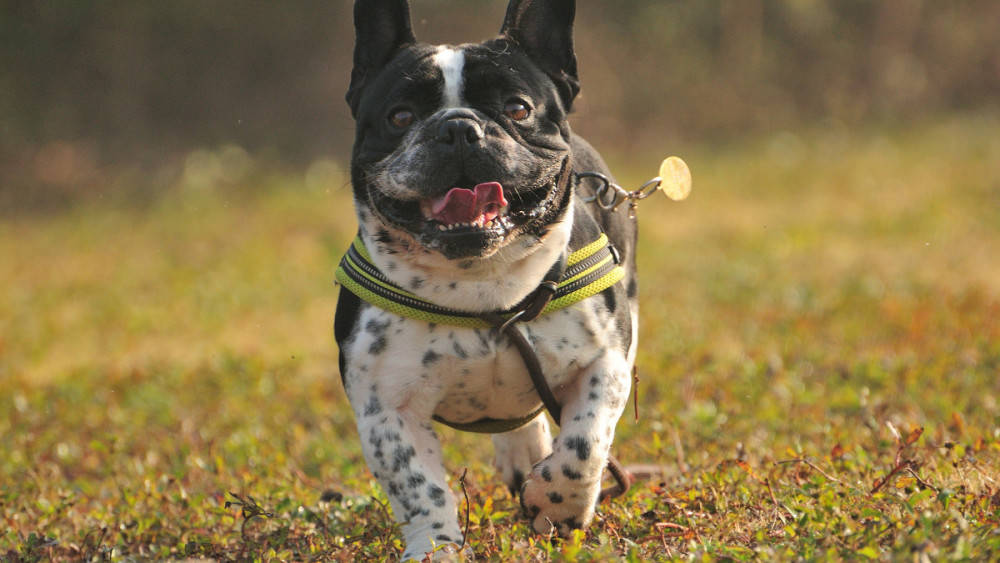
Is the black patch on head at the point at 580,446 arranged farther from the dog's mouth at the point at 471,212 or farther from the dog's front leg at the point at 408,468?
the dog's mouth at the point at 471,212

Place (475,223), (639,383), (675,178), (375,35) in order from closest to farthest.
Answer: (475,223) < (375,35) < (675,178) < (639,383)

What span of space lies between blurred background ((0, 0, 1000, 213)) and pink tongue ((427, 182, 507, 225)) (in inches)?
463

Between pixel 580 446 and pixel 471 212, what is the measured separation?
0.80 m

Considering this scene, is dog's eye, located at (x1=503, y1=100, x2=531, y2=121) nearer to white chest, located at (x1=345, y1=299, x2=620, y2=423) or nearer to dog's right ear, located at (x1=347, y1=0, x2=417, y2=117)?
dog's right ear, located at (x1=347, y1=0, x2=417, y2=117)

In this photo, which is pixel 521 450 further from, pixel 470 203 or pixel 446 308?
pixel 470 203

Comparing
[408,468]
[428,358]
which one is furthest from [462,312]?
[408,468]

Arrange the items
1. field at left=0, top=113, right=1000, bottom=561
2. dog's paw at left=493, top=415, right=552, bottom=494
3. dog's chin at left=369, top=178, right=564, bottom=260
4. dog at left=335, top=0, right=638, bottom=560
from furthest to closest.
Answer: dog's paw at left=493, top=415, right=552, bottom=494 → field at left=0, top=113, right=1000, bottom=561 → dog at left=335, top=0, right=638, bottom=560 → dog's chin at left=369, top=178, right=564, bottom=260

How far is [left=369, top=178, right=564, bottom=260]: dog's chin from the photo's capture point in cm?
340

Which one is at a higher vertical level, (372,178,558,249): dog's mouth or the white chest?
(372,178,558,249): dog's mouth

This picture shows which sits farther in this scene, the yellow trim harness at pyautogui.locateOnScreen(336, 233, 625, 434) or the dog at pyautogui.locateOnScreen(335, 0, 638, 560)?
the yellow trim harness at pyautogui.locateOnScreen(336, 233, 625, 434)

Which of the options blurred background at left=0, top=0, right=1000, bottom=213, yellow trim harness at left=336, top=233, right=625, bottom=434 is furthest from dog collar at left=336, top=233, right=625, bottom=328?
blurred background at left=0, top=0, right=1000, bottom=213

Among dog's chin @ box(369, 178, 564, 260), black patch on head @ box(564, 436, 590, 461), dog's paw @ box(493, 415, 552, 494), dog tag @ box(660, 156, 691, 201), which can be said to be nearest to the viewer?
dog's chin @ box(369, 178, 564, 260)

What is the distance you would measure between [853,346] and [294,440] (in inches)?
140

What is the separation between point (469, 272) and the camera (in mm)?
3648
